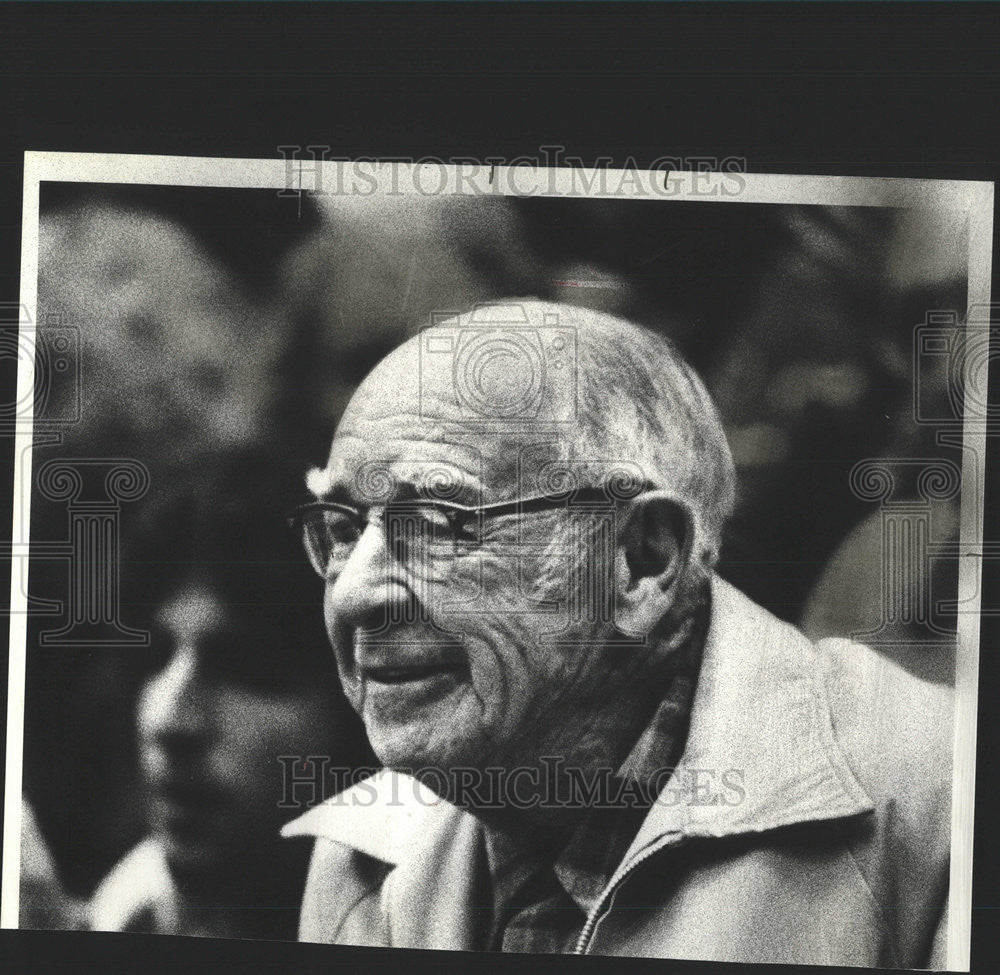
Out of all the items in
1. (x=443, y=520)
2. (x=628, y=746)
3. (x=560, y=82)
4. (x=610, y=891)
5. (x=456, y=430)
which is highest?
(x=560, y=82)

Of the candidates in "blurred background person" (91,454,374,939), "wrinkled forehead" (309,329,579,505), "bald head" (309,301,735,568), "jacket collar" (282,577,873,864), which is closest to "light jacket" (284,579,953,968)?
"jacket collar" (282,577,873,864)

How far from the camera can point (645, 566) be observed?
70.1 inches

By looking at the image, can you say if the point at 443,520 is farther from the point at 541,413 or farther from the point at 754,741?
the point at 754,741

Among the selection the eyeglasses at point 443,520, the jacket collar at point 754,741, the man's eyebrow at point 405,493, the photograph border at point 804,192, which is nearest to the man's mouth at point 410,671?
the eyeglasses at point 443,520

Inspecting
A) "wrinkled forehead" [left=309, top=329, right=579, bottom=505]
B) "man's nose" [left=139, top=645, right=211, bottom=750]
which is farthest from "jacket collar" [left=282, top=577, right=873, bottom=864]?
"man's nose" [left=139, top=645, right=211, bottom=750]

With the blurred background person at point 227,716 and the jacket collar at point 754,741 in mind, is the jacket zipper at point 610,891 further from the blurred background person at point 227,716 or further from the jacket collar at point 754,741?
the blurred background person at point 227,716

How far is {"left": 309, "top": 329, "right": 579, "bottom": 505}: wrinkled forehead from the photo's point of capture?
178 centimetres

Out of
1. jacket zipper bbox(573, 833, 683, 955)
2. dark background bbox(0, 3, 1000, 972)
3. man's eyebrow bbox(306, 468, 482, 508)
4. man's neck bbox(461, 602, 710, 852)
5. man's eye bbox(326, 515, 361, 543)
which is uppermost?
dark background bbox(0, 3, 1000, 972)

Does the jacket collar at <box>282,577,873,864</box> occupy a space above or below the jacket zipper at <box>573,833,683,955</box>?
above

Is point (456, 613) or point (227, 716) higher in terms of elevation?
point (456, 613)

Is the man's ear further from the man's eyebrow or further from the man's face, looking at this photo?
the man's eyebrow

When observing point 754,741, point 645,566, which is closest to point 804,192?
point 645,566

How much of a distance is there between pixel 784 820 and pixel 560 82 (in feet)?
4.22

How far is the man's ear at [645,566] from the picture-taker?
1777 millimetres
